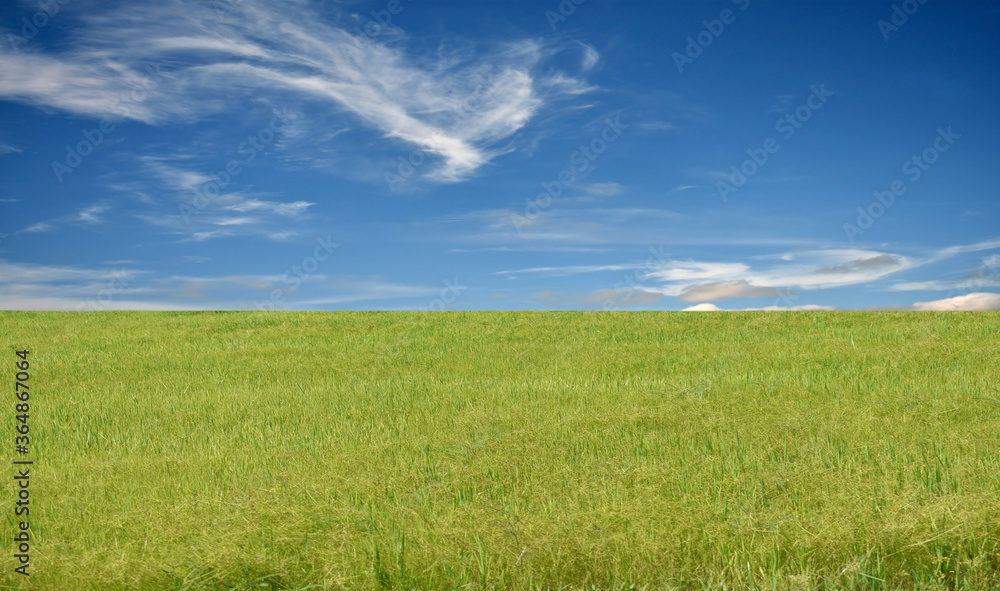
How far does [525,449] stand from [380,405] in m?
3.57

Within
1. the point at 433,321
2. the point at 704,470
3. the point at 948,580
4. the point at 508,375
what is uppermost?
the point at 433,321

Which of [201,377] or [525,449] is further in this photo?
[201,377]

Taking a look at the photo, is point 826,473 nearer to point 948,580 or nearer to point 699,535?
point 948,580

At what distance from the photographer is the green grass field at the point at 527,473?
3.85 m

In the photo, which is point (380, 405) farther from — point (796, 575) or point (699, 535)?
point (796, 575)

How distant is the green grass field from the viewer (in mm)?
3850

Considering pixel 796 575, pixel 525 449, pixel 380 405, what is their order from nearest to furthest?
pixel 796 575, pixel 525 449, pixel 380 405

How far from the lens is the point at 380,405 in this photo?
30.1ft

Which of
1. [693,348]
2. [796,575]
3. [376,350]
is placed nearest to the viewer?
[796,575]

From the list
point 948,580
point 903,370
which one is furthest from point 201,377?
point 903,370

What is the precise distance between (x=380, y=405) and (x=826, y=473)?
19.9 feet

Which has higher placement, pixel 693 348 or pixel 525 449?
pixel 693 348

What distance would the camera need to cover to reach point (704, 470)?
18.0ft

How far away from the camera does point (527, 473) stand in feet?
18.3
